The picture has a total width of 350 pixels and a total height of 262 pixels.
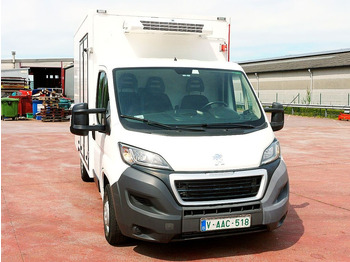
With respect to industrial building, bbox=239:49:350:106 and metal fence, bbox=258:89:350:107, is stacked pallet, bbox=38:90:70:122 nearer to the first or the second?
metal fence, bbox=258:89:350:107

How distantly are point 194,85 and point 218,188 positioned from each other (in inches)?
62.9

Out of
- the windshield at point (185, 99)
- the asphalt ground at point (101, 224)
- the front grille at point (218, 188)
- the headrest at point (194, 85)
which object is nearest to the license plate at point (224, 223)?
the front grille at point (218, 188)

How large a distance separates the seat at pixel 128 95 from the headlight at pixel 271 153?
4.93 ft

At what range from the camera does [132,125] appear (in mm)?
4746

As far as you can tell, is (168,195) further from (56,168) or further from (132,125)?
(56,168)

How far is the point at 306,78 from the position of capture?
40.2m

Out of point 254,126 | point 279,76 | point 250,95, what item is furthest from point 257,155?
point 279,76

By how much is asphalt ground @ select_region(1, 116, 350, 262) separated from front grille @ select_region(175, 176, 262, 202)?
2.43ft

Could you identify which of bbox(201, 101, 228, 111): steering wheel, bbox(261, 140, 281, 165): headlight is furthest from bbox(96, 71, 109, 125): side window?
bbox(261, 140, 281, 165): headlight

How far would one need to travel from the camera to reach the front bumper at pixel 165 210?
14.0 feet

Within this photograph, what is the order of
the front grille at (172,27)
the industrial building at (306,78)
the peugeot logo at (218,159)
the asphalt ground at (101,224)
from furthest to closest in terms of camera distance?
the industrial building at (306,78) → the front grille at (172,27) → the asphalt ground at (101,224) → the peugeot logo at (218,159)

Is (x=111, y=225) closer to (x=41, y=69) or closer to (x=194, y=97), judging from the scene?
(x=194, y=97)

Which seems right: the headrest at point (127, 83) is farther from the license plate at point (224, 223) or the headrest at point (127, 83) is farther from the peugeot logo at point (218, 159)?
the license plate at point (224, 223)

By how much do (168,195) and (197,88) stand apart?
1725 mm
